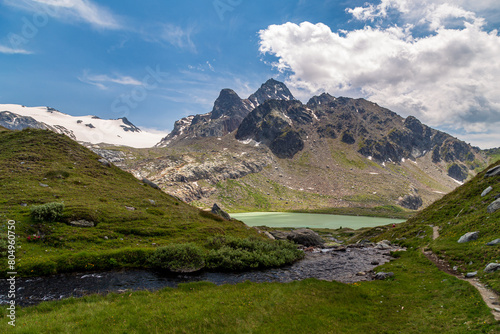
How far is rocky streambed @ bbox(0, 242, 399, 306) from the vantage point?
76.9 ft

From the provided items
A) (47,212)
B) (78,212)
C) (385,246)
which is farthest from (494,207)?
(47,212)

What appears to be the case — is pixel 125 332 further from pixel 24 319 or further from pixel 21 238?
pixel 21 238

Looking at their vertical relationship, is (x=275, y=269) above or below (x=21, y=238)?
below

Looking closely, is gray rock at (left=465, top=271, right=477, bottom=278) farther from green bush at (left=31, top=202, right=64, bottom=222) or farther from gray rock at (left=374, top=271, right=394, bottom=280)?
green bush at (left=31, top=202, right=64, bottom=222)

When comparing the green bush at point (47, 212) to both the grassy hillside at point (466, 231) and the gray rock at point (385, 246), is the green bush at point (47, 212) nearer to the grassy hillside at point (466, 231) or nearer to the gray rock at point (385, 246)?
the grassy hillside at point (466, 231)

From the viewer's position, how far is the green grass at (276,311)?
54.1ft

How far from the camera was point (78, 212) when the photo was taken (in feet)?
127

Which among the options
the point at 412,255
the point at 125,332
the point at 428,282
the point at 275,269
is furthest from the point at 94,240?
the point at 412,255

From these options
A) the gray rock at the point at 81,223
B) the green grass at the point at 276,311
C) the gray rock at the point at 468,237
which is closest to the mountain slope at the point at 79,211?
the gray rock at the point at 81,223

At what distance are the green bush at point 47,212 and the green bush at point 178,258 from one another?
17.5 m

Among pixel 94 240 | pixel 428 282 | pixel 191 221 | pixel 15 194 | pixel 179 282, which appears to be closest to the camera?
pixel 428 282

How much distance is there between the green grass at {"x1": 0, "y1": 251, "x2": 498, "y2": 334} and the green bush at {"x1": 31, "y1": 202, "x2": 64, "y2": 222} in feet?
66.4

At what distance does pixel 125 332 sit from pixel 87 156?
7233cm

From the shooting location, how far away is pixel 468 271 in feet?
82.0
